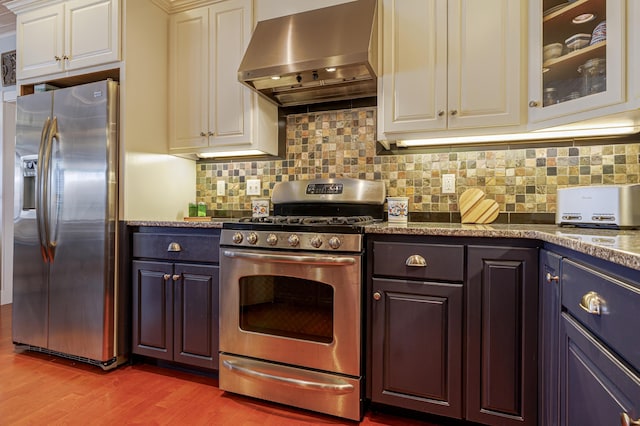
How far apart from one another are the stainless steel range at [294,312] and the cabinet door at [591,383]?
29.9 inches

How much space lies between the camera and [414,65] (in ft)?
6.01

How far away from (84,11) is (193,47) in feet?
2.14

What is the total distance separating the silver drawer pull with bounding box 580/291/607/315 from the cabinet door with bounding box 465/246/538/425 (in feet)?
1.54

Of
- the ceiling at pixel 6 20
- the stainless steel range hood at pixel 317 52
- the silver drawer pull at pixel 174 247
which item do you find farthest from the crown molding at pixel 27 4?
the silver drawer pull at pixel 174 247

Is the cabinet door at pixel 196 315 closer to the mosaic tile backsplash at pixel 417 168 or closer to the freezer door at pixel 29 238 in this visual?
the mosaic tile backsplash at pixel 417 168

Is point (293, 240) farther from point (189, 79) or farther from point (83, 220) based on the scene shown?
point (189, 79)

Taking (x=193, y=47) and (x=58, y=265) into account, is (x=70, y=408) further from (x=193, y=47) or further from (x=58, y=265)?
(x=193, y=47)

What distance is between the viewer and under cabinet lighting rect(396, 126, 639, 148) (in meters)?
1.67

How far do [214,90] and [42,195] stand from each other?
122 centimetres

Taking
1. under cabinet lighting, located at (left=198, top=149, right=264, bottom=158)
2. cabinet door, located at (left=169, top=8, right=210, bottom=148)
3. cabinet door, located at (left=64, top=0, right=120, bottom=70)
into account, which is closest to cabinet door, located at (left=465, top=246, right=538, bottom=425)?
under cabinet lighting, located at (left=198, top=149, right=264, bottom=158)

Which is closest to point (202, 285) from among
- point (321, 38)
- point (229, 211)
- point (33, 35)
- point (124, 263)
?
point (124, 263)

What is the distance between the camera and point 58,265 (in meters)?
2.14

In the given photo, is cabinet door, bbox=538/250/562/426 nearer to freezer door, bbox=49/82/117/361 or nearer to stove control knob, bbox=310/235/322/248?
stove control knob, bbox=310/235/322/248

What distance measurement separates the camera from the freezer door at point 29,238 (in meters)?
2.20
